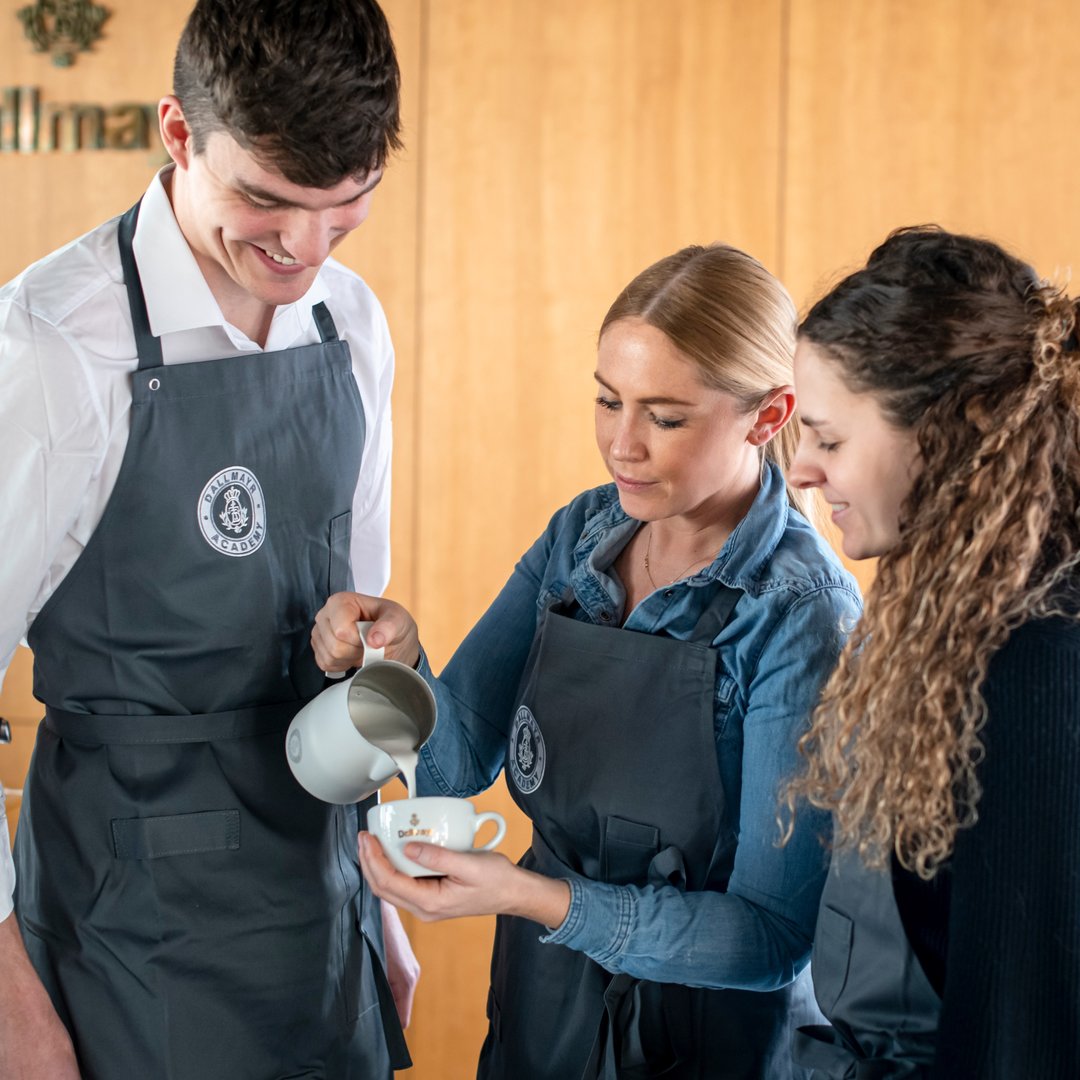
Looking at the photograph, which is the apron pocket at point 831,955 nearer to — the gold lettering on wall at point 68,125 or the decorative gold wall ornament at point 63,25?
the gold lettering on wall at point 68,125

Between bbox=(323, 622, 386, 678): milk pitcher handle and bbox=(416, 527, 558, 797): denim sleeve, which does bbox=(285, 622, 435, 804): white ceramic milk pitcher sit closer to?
bbox=(323, 622, 386, 678): milk pitcher handle

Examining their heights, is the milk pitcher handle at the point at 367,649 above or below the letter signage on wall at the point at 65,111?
below

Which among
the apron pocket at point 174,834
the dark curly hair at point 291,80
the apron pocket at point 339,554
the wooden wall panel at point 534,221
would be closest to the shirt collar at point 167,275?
the dark curly hair at point 291,80

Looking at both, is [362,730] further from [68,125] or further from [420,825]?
[68,125]

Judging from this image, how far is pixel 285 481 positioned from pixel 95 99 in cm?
193

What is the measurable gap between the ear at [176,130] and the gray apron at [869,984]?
2.96 feet

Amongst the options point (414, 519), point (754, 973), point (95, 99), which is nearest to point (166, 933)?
point (754, 973)

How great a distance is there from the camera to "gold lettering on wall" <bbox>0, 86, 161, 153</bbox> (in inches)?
117

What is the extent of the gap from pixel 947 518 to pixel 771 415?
0.44m

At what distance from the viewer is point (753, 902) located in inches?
51.0

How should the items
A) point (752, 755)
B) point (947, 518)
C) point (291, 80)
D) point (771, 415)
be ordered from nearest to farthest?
point (947, 518), point (291, 80), point (752, 755), point (771, 415)

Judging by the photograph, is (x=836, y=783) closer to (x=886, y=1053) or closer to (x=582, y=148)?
(x=886, y=1053)

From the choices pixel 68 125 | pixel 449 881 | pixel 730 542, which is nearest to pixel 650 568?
pixel 730 542

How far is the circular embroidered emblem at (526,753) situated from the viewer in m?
1.50
